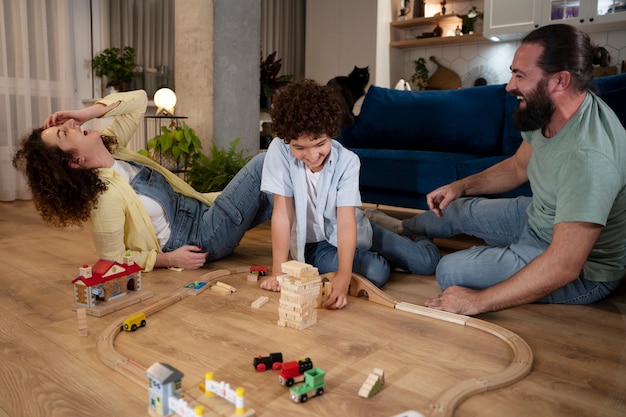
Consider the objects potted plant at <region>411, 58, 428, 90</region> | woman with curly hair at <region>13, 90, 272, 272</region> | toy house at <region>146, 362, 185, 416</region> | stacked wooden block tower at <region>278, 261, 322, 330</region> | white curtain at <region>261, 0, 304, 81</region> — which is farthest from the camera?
white curtain at <region>261, 0, 304, 81</region>

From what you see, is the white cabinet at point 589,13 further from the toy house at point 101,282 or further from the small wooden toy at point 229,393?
the small wooden toy at point 229,393

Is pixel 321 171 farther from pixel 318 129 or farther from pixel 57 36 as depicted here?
pixel 57 36

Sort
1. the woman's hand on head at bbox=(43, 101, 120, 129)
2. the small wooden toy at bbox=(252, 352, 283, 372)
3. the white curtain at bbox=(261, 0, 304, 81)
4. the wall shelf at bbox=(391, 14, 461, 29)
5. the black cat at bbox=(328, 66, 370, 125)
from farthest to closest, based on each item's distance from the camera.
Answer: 1. the white curtain at bbox=(261, 0, 304, 81)
2. the wall shelf at bbox=(391, 14, 461, 29)
3. the black cat at bbox=(328, 66, 370, 125)
4. the woman's hand on head at bbox=(43, 101, 120, 129)
5. the small wooden toy at bbox=(252, 352, 283, 372)

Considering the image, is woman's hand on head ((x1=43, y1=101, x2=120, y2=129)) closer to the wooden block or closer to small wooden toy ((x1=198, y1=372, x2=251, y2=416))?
the wooden block

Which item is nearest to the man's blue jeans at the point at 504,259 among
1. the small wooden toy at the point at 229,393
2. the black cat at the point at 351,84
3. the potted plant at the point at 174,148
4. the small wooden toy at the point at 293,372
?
the small wooden toy at the point at 293,372

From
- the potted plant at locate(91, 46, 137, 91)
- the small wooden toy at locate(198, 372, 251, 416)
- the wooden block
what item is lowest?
the wooden block

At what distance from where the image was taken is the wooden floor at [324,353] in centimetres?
114

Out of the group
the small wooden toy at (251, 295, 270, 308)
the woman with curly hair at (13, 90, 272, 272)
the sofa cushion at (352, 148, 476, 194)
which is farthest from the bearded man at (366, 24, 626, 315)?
the woman with curly hair at (13, 90, 272, 272)

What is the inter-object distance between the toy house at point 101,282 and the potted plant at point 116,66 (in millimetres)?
3210

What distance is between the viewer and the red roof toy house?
162cm

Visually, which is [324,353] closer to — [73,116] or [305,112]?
[305,112]

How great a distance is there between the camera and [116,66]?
449 centimetres

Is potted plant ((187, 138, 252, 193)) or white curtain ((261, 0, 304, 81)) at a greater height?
white curtain ((261, 0, 304, 81))

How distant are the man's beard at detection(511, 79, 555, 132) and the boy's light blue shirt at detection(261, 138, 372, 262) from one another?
0.53 metres
